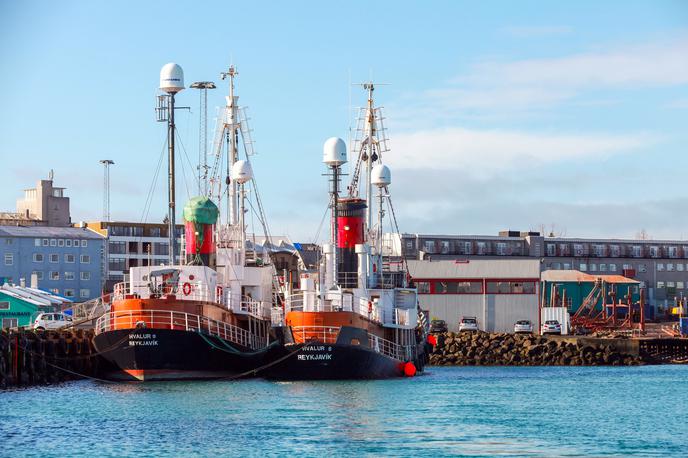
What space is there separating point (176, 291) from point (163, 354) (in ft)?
13.7

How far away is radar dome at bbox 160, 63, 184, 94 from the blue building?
69.9 m

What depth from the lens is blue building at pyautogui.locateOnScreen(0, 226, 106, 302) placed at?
136500mm

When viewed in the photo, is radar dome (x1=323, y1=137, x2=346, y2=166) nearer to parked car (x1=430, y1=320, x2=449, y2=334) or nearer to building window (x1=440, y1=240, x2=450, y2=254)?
parked car (x1=430, y1=320, x2=449, y2=334)

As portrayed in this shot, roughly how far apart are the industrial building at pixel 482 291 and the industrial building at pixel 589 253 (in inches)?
1512

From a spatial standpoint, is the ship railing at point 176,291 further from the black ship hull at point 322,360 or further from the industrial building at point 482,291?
the industrial building at point 482,291

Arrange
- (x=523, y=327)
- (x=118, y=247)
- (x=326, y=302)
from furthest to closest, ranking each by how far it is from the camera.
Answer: (x=118, y=247) → (x=523, y=327) → (x=326, y=302)

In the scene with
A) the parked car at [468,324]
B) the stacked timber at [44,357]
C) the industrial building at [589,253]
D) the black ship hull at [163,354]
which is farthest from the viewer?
the industrial building at [589,253]

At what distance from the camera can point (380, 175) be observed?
79375mm

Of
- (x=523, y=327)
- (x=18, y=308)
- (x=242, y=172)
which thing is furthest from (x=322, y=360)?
(x=523, y=327)

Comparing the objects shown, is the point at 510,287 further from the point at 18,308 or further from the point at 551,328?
the point at 18,308

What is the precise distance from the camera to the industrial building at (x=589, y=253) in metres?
152

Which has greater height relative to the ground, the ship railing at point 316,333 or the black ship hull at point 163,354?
the ship railing at point 316,333

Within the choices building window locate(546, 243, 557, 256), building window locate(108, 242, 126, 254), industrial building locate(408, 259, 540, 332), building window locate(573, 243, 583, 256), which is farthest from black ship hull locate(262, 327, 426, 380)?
building window locate(573, 243, 583, 256)

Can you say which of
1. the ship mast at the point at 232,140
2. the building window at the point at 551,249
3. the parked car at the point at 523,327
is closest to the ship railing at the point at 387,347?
the ship mast at the point at 232,140
